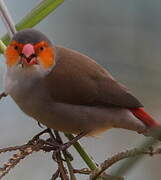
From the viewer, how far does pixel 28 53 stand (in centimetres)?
130

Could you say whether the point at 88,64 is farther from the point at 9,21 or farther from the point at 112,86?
the point at 9,21

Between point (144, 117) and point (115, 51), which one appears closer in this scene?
point (115, 51)

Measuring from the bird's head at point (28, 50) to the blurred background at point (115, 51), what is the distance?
0.14m

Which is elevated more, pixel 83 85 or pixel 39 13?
pixel 39 13

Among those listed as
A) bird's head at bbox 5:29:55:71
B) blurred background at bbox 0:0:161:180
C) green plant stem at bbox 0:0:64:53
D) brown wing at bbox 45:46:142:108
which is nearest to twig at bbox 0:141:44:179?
blurred background at bbox 0:0:161:180

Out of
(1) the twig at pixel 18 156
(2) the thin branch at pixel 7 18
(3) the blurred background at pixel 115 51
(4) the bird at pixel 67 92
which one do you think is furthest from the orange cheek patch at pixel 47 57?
(1) the twig at pixel 18 156

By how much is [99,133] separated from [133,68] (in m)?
0.76

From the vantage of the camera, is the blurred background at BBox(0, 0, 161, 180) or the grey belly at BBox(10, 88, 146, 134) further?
the grey belly at BBox(10, 88, 146, 134)

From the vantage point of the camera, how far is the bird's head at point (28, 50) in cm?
128

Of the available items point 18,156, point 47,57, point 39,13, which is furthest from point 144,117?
point 18,156

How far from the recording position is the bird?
1.36 m

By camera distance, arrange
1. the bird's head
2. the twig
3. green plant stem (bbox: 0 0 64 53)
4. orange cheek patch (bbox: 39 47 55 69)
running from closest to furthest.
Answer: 1. the twig
2. green plant stem (bbox: 0 0 64 53)
3. the bird's head
4. orange cheek patch (bbox: 39 47 55 69)

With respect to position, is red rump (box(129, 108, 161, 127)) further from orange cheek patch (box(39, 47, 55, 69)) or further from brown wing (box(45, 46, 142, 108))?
orange cheek patch (box(39, 47, 55, 69))

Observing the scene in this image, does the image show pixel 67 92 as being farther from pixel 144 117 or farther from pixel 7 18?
pixel 7 18
